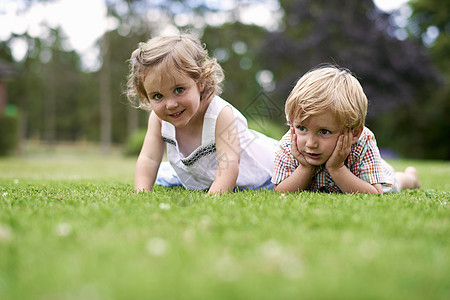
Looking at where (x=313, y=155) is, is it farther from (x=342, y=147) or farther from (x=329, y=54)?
(x=329, y=54)

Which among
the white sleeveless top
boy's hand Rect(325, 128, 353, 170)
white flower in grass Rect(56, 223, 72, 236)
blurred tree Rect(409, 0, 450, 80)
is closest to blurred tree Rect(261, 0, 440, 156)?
blurred tree Rect(409, 0, 450, 80)

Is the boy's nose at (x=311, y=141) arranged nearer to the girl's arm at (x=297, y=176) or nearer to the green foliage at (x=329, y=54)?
the girl's arm at (x=297, y=176)

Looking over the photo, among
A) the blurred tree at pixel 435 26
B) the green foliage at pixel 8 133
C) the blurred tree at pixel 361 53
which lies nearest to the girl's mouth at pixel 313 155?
the blurred tree at pixel 361 53

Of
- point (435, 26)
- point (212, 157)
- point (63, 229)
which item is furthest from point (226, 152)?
point (435, 26)

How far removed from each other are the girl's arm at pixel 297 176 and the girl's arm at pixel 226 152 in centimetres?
48

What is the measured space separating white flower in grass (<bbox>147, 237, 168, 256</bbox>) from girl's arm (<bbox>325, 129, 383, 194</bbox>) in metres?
2.01

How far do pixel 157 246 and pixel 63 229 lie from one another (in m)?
0.57

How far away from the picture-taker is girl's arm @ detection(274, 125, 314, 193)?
3.50 m

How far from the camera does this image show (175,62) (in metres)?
3.50

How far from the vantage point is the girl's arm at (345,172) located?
3.29 meters

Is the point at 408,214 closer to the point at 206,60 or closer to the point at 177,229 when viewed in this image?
the point at 177,229

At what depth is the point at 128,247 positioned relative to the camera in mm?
1691

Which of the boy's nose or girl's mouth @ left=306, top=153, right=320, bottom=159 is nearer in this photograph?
the boy's nose

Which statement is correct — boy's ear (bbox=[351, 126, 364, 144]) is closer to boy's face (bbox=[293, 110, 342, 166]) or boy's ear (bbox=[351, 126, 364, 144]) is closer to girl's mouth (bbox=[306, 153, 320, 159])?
boy's face (bbox=[293, 110, 342, 166])
